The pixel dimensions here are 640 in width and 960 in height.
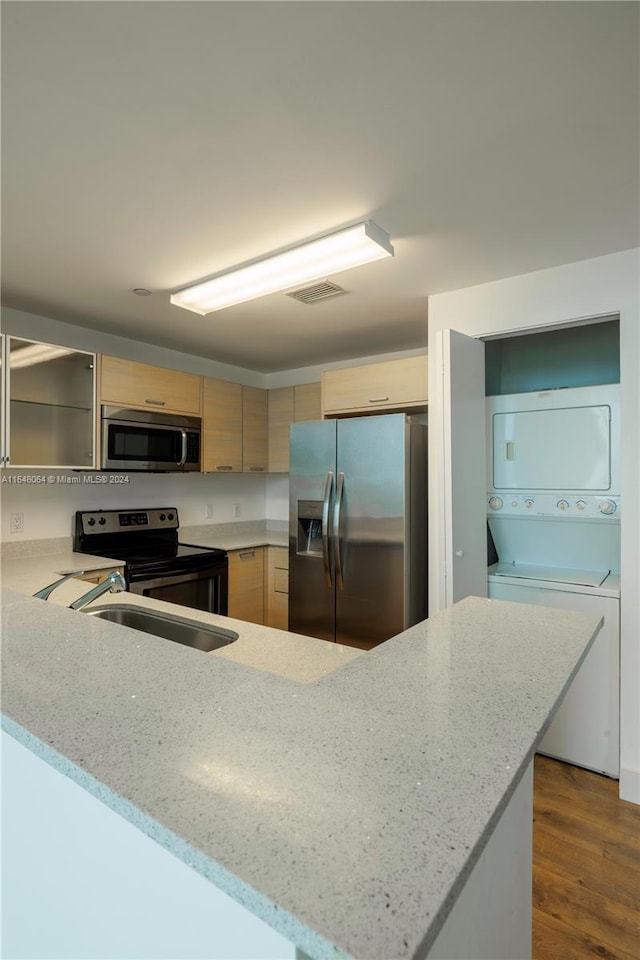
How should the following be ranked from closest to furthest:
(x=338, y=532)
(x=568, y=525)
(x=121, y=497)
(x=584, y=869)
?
(x=584, y=869) → (x=568, y=525) → (x=338, y=532) → (x=121, y=497)

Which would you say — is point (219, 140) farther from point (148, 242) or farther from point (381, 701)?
point (381, 701)

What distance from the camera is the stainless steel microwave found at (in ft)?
10.2

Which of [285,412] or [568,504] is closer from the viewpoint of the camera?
[568,504]

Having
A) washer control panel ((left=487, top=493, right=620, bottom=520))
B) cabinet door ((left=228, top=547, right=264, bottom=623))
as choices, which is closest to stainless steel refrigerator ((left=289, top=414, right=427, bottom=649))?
washer control panel ((left=487, top=493, right=620, bottom=520))

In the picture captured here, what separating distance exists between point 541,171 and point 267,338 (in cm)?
220

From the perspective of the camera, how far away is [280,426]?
4.34 m

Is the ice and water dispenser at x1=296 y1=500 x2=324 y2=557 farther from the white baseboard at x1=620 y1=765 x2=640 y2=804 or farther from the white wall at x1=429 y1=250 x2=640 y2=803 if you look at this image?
the white baseboard at x1=620 y1=765 x2=640 y2=804

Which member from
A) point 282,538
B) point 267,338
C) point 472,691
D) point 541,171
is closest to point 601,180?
point 541,171

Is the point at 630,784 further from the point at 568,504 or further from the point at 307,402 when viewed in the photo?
the point at 307,402

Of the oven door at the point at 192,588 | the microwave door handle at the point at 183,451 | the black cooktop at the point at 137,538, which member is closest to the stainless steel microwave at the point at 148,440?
the microwave door handle at the point at 183,451

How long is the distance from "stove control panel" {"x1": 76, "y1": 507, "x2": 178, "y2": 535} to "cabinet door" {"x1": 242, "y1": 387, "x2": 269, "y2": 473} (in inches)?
28.0

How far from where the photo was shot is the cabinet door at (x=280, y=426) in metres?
4.30

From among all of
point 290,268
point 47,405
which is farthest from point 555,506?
point 47,405

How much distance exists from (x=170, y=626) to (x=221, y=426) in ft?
7.80
